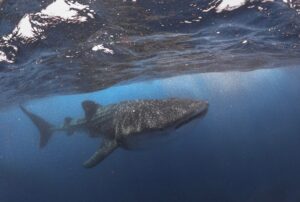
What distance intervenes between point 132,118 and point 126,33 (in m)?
4.26

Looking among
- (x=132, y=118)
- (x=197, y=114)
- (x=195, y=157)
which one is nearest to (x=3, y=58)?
(x=132, y=118)

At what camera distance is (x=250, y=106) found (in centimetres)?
12062

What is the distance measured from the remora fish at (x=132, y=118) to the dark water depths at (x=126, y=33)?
9.61 ft

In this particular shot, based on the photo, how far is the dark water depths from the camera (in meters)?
11.0

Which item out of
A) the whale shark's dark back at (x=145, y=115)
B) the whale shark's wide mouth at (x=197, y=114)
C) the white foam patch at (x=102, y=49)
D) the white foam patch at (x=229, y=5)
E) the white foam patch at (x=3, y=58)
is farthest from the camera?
the white foam patch at (x=102, y=49)

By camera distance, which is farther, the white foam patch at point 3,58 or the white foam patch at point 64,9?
the white foam patch at point 3,58

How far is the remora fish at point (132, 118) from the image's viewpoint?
29.3 feet

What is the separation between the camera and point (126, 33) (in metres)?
13.6

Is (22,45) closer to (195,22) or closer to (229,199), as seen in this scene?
(195,22)

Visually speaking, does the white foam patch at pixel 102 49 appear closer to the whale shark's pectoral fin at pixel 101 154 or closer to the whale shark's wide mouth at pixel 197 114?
the whale shark's pectoral fin at pixel 101 154

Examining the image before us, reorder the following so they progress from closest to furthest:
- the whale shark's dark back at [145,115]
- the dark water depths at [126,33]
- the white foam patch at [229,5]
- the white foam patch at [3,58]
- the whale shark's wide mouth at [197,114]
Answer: the whale shark's wide mouth at [197,114] < the whale shark's dark back at [145,115] < the dark water depths at [126,33] < the white foam patch at [229,5] < the white foam patch at [3,58]

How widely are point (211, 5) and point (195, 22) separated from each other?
5.69ft

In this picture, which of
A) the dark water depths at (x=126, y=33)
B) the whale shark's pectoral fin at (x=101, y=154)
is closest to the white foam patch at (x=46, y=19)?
the dark water depths at (x=126, y=33)

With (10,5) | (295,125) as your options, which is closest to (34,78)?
(10,5)
